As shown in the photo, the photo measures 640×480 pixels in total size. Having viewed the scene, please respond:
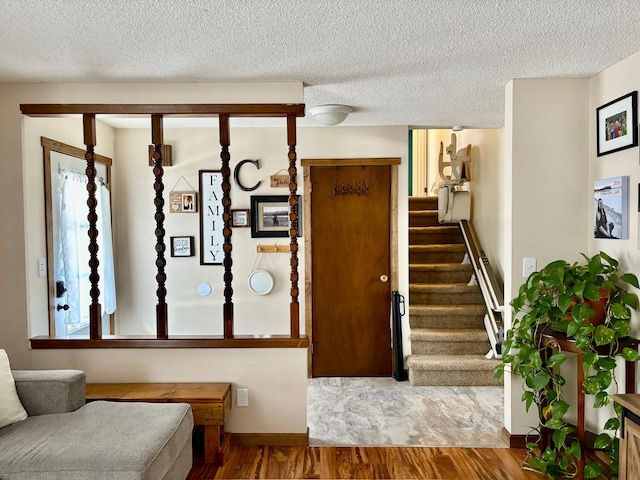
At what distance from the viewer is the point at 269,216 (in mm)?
4301

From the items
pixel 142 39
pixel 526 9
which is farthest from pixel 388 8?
pixel 142 39

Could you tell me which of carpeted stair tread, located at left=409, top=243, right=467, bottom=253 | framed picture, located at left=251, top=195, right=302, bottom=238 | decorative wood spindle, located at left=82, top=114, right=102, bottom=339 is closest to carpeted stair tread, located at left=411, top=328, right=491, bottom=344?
carpeted stair tread, located at left=409, top=243, right=467, bottom=253

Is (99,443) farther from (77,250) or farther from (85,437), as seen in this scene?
(77,250)

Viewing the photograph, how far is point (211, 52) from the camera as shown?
7.92 feet

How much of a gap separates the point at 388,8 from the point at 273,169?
249 centimetres

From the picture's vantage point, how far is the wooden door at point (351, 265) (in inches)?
172

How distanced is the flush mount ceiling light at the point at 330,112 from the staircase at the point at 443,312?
208 cm

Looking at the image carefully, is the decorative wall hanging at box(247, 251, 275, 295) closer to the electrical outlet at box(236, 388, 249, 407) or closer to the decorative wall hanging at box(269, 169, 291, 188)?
the decorative wall hanging at box(269, 169, 291, 188)

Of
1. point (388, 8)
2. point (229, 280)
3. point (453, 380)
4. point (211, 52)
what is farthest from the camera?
point (453, 380)

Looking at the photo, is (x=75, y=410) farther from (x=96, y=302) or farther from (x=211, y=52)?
(x=211, y=52)

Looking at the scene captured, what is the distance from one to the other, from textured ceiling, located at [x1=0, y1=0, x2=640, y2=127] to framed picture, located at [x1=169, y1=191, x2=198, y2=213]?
1.55m

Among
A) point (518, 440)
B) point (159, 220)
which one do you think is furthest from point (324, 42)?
point (518, 440)

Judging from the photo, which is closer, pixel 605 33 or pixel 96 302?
pixel 605 33

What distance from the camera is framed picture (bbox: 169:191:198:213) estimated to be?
14.1 ft
